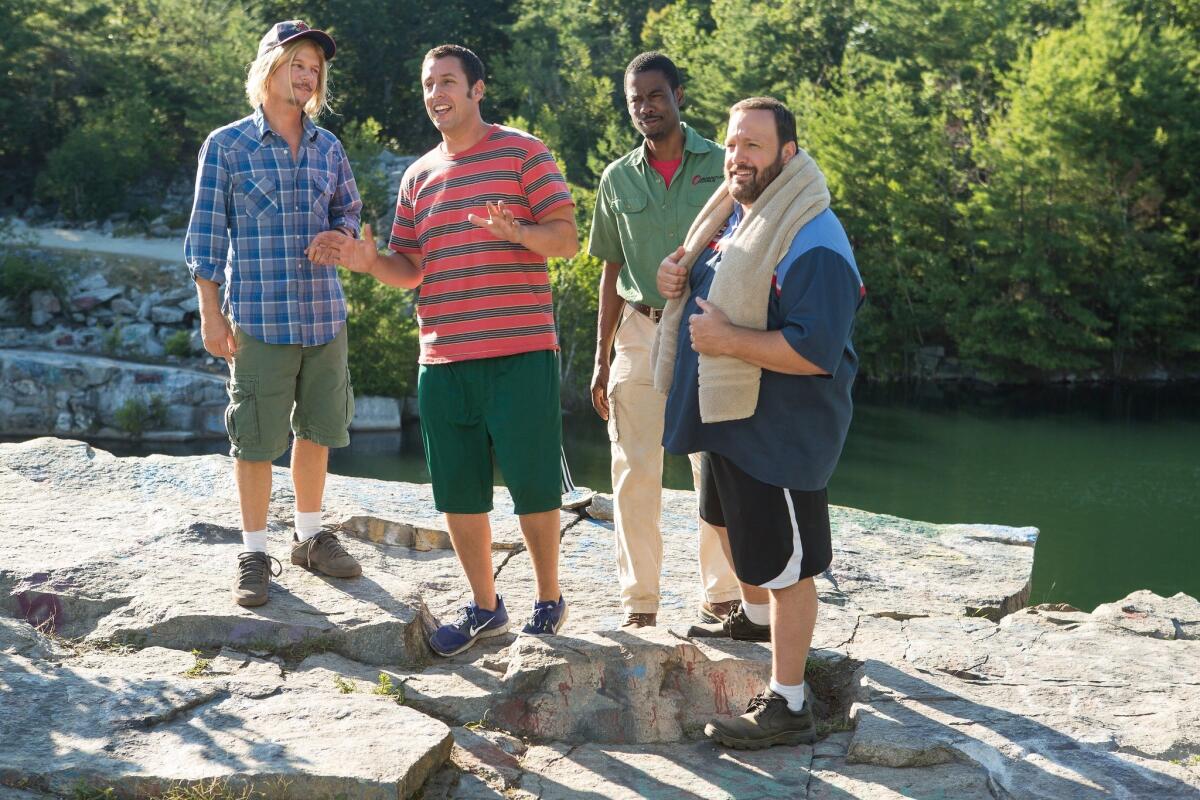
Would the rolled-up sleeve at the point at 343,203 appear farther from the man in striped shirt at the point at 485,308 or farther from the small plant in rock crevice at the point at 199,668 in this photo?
the small plant in rock crevice at the point at 199,668

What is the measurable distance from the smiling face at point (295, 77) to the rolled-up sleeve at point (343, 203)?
0.72ft

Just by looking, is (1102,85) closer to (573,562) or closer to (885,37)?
(885,37)

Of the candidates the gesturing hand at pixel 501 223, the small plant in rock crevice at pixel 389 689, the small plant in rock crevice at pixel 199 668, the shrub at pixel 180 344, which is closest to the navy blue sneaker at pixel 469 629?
the small plant in rock crevice at pixel 389 689

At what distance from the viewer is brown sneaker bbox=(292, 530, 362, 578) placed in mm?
A: 4289

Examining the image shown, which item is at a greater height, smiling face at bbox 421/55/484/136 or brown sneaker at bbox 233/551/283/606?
smiling face at bbox 421/55/484/136

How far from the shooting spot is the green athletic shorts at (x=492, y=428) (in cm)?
369

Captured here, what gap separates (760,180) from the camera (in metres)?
3.11

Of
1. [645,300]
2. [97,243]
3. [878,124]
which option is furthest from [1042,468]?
[97,243]

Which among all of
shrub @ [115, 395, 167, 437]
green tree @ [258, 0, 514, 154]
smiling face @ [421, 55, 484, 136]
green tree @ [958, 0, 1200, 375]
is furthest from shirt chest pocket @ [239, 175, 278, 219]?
green tree @ [258, 0, 514, 154]

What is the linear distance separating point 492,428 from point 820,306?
1168mm

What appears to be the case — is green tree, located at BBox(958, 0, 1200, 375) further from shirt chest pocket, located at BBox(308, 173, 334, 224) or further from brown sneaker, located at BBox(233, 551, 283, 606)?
brown sneaker, located at BBox(233, 551, 283, 606)

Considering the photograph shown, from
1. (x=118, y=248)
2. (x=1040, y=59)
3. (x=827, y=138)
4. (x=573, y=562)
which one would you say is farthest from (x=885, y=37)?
(x=573, y=562)

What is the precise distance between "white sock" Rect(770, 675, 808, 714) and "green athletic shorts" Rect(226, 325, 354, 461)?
1624mm

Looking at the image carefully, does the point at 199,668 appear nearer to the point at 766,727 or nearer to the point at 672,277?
the point at 766,727
